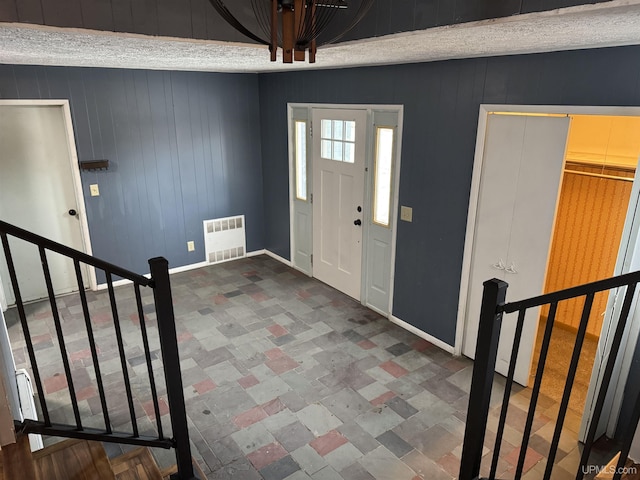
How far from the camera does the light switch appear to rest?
396 cm

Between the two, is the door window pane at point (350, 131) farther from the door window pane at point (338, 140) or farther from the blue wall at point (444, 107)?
the blue wall at point (444, 107)

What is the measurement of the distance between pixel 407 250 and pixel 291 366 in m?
1.45

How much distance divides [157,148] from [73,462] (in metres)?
3.86

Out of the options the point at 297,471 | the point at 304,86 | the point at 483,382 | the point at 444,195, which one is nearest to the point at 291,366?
the point at 297,471

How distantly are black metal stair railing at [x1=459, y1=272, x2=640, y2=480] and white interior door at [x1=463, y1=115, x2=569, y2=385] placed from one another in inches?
56.5

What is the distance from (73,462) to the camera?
1.93 metres

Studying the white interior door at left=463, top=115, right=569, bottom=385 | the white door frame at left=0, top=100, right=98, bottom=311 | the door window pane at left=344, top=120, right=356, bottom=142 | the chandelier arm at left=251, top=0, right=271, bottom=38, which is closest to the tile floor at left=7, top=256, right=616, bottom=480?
the white door frame at left=0, top=100, right=98, bottom=311

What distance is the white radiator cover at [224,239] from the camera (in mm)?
5742

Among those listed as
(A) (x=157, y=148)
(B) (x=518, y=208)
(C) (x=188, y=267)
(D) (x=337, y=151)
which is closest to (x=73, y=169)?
(A) (x=157, y=148)

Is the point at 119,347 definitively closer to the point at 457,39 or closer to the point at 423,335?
the point at 457,39

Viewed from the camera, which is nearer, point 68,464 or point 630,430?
point 630,430

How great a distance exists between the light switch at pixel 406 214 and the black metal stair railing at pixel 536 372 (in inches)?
89.2

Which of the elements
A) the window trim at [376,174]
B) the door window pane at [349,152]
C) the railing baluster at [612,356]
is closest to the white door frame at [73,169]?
the door window pane at [349,152]

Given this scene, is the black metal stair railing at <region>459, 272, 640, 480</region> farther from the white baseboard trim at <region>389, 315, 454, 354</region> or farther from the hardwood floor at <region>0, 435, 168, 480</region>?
the white baseboard trim at <region>389, 315, 454, 354</region>
